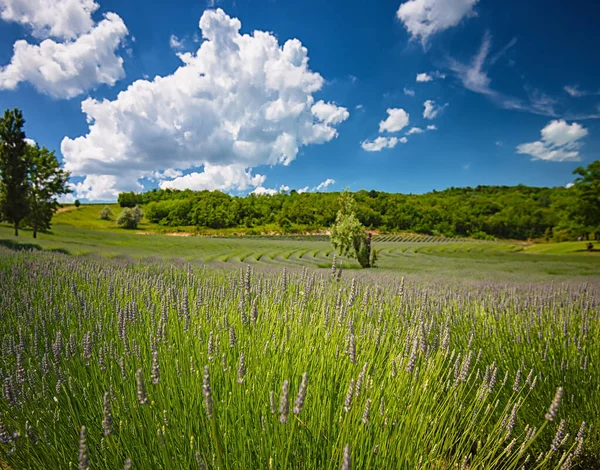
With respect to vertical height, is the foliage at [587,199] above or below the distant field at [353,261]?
above

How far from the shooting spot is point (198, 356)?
2102mm

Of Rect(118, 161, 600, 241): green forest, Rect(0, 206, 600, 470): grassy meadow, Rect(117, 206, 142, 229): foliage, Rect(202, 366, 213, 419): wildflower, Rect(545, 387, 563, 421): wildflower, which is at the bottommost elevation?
Rect(0, 206, 600, 470): grassy meadow

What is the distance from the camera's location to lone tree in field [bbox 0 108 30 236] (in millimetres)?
18656

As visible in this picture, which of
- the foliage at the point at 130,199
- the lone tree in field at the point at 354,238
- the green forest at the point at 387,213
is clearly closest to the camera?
the lone tree in field at the point at 354,238

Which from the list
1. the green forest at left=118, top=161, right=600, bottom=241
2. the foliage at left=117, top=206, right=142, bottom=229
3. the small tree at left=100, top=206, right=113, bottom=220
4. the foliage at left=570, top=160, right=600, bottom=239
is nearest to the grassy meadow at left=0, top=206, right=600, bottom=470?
the foliage at left=570, top=160, right=600, bottom=239

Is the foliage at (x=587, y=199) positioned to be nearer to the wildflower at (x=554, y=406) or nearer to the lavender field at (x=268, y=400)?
the lavender field at (x=268, y=400)

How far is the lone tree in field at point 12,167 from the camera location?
734 inches

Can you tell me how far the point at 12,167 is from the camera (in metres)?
18.7

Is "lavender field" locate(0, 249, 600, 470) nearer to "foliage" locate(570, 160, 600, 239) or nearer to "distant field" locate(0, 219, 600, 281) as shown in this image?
"distant field" locate(0, 219, 600, 281)

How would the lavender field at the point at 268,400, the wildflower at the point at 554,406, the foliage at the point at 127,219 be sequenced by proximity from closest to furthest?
the wildflower at the point at 554,406
the lavender field at the point at 268,400
the foliage at the point at 127,219

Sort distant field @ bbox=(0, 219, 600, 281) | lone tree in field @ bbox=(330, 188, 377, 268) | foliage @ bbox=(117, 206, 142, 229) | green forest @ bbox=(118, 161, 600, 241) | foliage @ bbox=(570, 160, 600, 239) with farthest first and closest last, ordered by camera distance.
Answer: green forest @ bbox=(118, 161, 600, 241) < foliage @ bbox=(117, 206, 142, 229) < foliage @ bbox=(570, 160, 600, 239) < lone tree in field @ bbox=(330, 188, 377, 268) < distant field @ bbox=(0, 219, 600, 281)

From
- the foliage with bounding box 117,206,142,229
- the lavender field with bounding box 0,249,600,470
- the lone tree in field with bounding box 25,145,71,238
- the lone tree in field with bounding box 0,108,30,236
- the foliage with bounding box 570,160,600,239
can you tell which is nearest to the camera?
the lavender field with bounding box 0,249,600,470

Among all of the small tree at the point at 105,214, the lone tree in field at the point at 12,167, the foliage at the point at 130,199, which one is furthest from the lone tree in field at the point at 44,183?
the foliage at the point at 130,199

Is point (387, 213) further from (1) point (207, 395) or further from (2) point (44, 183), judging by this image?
(1) point (207, 395)
